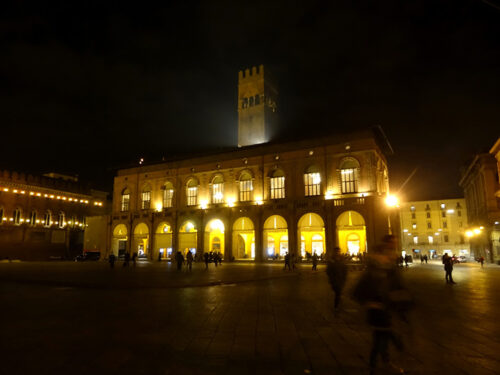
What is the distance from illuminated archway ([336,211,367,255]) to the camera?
40.7 m

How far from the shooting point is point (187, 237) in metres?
48.5

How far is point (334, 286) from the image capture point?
10.5 meters

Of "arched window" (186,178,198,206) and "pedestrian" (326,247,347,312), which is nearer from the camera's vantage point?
"pedestrian" (326,247,347,312)

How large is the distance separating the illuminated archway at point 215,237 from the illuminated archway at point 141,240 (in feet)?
32.4

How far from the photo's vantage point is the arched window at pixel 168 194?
5082 centimetres

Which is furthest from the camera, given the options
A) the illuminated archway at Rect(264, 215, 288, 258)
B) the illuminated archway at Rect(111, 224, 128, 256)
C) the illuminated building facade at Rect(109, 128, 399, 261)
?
the illuminated archway at Rect(111, 224, 128, 256)

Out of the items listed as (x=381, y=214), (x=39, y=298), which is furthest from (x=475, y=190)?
(x=39, y=298)

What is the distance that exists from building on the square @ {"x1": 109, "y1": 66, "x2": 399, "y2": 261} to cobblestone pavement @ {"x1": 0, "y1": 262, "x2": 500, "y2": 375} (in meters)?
25.3

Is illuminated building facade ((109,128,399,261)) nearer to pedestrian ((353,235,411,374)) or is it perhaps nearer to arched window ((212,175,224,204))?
arched window ((212,175,224,204))

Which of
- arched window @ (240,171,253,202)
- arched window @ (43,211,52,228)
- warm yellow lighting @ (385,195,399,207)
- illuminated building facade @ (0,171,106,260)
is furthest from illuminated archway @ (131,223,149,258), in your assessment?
warm yellow lighting @ (385,195,399,207)

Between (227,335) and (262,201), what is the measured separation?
3560 cm

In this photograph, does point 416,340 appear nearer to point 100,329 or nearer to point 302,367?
point 302,367

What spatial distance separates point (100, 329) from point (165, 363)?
121 inches

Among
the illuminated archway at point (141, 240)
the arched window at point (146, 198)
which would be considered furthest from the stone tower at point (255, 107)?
the illuminated archway at point (141, 240)
